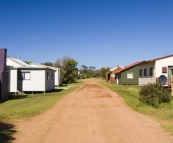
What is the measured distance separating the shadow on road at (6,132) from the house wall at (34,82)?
16.1 metres

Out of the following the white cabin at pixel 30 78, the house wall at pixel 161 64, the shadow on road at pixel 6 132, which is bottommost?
the shadow on road at pixel 6 132

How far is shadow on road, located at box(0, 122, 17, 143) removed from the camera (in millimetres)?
6467

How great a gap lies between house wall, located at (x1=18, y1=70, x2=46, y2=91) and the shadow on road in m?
16.1

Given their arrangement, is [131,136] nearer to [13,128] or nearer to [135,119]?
[135,119]

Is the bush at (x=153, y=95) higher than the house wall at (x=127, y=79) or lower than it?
lower

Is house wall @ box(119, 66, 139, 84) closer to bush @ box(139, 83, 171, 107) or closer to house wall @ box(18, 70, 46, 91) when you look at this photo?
house wall @ box(18, 70, 46, 91)

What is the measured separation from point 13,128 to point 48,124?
128 centimetres

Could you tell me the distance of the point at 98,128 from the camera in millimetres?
7848

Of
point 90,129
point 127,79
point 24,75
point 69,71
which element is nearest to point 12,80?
point 24,75

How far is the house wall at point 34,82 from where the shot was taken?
24547 millimetres

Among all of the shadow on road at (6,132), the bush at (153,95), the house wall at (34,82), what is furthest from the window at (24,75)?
the shadow on road at (6,132)

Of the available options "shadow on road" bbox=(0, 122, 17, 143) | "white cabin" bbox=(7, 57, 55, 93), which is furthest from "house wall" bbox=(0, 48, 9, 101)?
"shadow on road" bbox=(0, 122, 17, 143)

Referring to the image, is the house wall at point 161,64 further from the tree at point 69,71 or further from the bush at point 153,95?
the tree at point 69,71

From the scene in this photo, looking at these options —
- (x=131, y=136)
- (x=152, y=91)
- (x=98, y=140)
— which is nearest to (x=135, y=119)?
(x=131, y=136)
